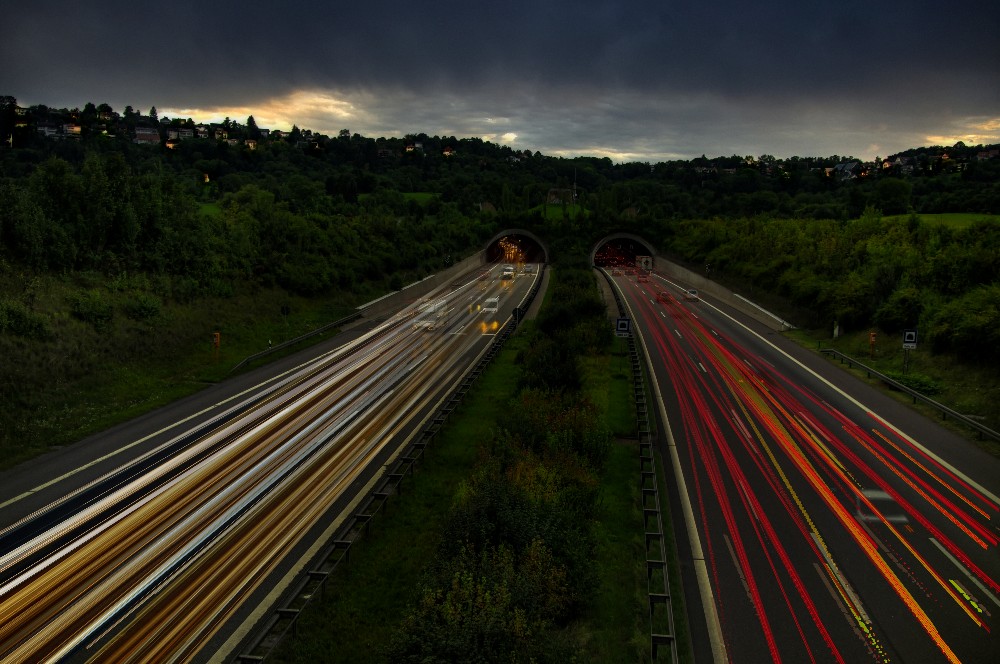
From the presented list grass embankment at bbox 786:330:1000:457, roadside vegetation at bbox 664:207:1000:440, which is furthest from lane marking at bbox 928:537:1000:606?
roadside vegetation at bbox 664:207:1000:440

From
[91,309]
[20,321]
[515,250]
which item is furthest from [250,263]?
[515,250]

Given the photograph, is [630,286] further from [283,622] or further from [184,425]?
[283,622]

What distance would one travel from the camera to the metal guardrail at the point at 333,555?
11.0 m

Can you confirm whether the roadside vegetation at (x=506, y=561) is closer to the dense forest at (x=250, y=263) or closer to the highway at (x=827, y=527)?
the highway at (x=827, y=527)

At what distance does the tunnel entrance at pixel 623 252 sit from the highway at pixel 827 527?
8204 cm

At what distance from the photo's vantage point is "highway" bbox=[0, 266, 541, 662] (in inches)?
456

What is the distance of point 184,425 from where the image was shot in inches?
925

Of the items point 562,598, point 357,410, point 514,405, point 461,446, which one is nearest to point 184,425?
point 357,410

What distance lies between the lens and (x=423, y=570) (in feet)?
42.9

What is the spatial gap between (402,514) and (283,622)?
5.36 meters

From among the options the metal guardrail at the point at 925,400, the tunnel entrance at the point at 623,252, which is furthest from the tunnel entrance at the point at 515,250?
the metal guardrail at the point at 925,400

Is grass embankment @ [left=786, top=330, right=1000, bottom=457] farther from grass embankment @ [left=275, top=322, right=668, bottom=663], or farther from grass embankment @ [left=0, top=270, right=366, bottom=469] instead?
grass embankment @ [left=0, top=270, right=366, bottom=469]

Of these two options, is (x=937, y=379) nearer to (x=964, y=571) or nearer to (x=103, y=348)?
(x=964, y=571)

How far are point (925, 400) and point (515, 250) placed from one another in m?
116
